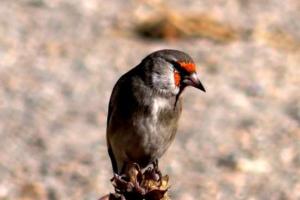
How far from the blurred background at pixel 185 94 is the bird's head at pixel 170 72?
3.68 meters

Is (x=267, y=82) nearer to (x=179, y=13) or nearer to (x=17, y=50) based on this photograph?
(x=179, y=13)

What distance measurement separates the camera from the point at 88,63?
490 inches

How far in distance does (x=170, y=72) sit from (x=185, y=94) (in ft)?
19.1

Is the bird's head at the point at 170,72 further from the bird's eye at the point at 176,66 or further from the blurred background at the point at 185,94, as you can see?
the blurred background at the point at 185,94

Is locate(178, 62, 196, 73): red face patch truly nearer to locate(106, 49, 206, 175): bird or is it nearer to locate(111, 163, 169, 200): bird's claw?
locate(106, 49, 206, 175): bird

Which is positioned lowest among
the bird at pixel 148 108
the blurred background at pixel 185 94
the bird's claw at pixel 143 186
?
the bird's claw at pixel 143 186

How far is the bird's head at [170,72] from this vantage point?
231 inches

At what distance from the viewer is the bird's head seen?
231 inches

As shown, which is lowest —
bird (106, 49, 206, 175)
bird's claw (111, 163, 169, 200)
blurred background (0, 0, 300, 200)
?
bird's claw (111, 163, 169, 200)

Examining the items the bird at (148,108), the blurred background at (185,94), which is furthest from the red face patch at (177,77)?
the blurred background at (185,94)

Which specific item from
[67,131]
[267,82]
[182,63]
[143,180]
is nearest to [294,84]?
[267,82]

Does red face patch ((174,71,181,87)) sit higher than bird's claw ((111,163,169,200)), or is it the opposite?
red face patch ((174,71,181,87))

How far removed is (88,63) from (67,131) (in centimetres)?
176

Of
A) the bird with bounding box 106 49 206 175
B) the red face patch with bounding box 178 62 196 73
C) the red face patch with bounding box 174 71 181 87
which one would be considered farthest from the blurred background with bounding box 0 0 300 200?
the red face patch with bounding box 178 62 196 73
